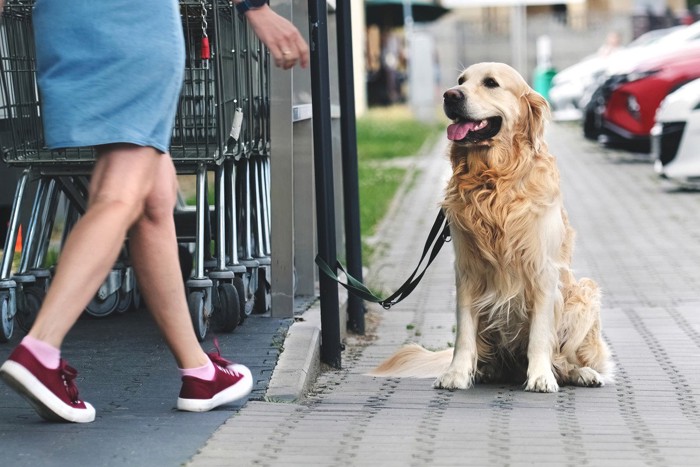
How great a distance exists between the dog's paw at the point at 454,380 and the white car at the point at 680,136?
9097 mm

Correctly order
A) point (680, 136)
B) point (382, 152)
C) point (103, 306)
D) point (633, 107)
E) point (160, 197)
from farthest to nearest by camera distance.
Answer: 1. point (382, 152)
2. point (633, 107)
3. point (680, 136)
4. point (103, 306)
5. point (160, 197)

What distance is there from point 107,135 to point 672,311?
15.1ft

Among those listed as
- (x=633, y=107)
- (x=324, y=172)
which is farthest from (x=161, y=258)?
(x=633, y=107)

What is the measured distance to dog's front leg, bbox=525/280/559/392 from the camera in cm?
519

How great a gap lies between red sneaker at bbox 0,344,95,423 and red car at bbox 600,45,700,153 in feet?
45.4

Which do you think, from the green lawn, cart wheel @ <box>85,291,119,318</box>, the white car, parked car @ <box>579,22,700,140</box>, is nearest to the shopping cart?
cart wheel @ <box>85,291,119,318</box>

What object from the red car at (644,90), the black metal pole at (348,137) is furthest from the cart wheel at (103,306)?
the red car at (644,90)

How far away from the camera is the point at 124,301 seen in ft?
21.4

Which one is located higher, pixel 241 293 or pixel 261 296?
pixel 241 293

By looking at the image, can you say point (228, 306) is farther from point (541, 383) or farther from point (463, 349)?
point (541, 383)

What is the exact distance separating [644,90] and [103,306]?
11.9 m

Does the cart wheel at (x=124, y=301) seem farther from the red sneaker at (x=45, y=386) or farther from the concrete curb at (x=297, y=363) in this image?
the red sneaker at (x=45, y=386)

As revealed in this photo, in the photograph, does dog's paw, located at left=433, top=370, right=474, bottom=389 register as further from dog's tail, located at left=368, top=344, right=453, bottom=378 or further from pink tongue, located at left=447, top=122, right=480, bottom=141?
pink tongue, located at left=447, top=122, right=480, bottom=141

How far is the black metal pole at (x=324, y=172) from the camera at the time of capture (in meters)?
5.32
